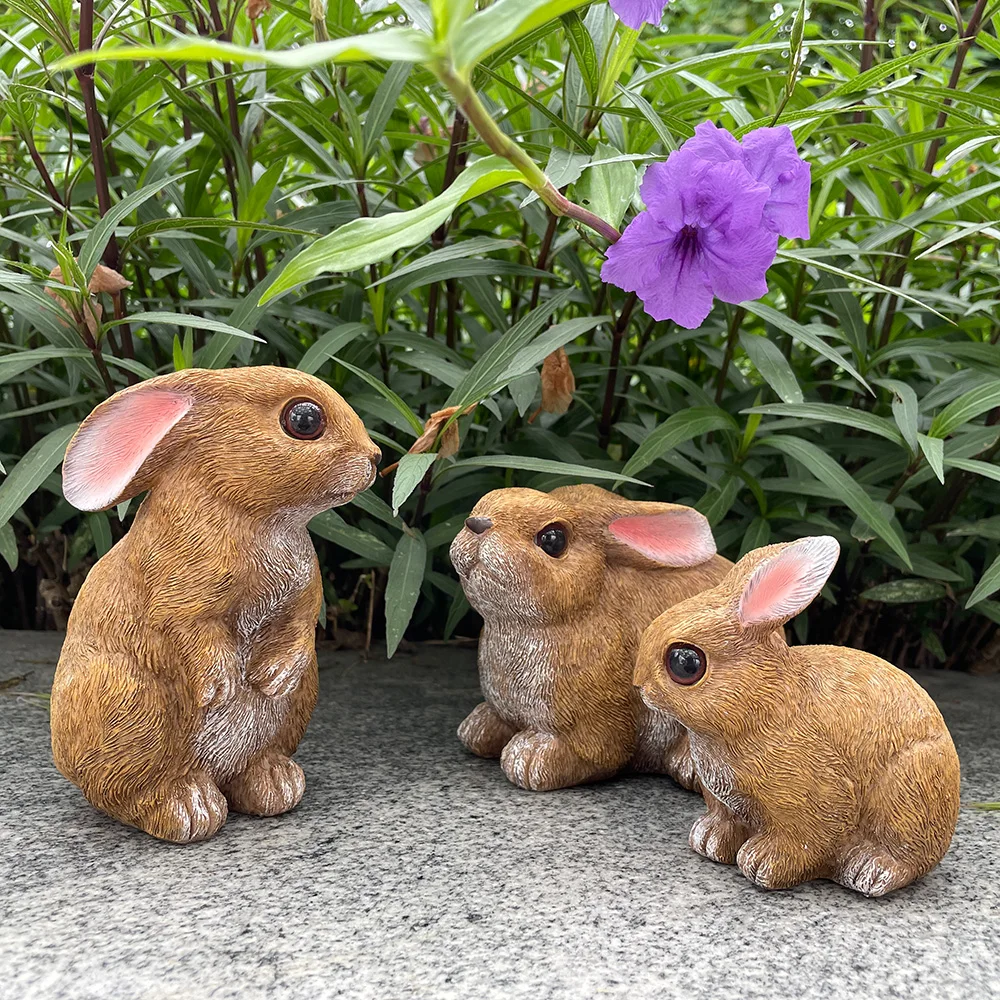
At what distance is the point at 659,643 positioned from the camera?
3.88 ft

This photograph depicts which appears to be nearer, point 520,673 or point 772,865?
point 772,865

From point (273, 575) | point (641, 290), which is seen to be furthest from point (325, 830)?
point (641, 290)

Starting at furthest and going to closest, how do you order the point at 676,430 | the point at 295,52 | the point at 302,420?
the point at 676,430 → the point at 302,420 → the point at 295,52

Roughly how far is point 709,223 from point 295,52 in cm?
68

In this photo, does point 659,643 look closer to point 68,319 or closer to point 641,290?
point 641,290

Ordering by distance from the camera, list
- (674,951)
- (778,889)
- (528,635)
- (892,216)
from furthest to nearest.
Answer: (892,216), (528,635), (778,889), (674,951)

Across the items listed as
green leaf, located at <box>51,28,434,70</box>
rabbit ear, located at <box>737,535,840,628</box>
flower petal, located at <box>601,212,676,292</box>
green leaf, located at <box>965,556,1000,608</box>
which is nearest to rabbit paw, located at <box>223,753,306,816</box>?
rabbit ear, located at <box>737,535,840,628</box>

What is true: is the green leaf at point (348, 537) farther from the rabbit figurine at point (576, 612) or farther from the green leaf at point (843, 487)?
the green leaf at point (843, 487)

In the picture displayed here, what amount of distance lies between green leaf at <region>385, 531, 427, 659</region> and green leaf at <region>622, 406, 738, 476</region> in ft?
1.12

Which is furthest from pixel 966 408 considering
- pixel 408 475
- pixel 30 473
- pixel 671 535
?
pixel 30 473

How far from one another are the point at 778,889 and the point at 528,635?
450 millimetres

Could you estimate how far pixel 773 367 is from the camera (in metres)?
1.60

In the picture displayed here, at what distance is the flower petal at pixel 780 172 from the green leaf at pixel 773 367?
37 cm

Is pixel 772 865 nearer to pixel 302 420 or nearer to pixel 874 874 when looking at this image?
pixel 874 874
